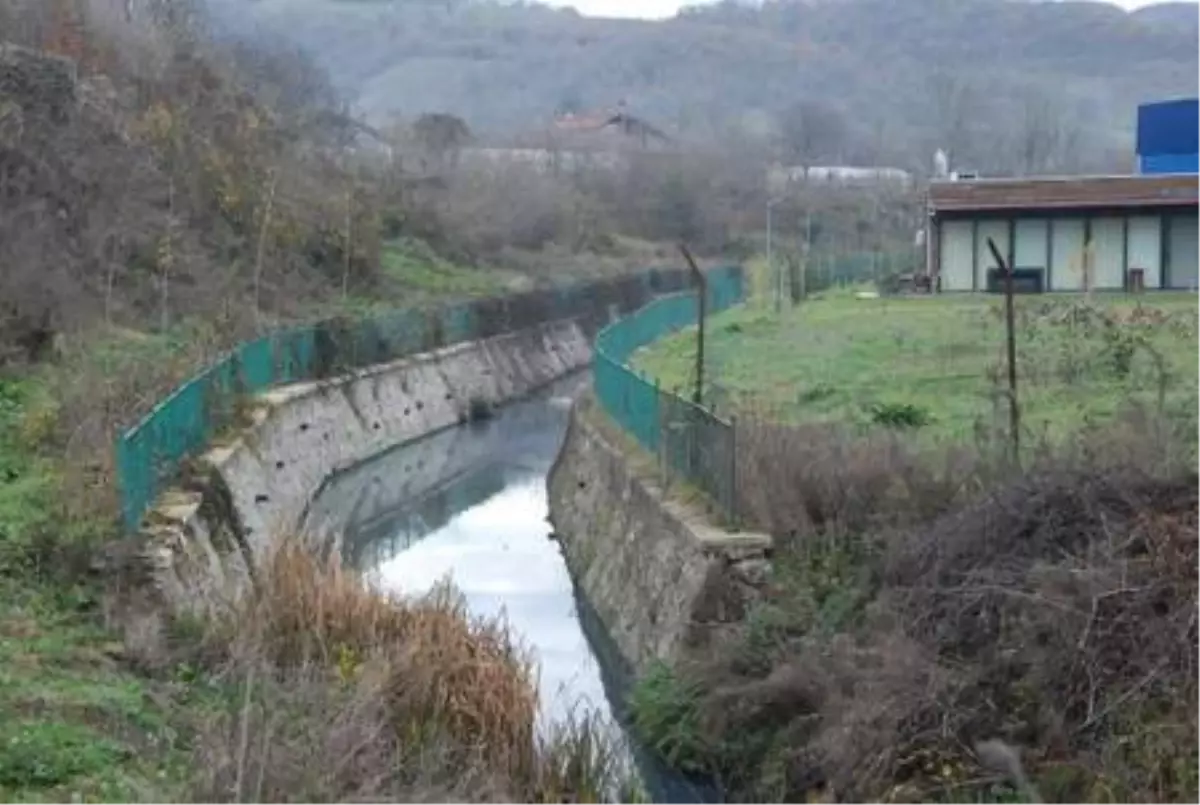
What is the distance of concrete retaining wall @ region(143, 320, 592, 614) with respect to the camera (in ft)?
65.4

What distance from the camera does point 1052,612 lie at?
13.7m

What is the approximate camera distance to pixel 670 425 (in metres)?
23.1

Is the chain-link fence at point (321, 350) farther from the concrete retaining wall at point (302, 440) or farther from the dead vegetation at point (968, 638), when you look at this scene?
the dead vegetation at point (968, 638)

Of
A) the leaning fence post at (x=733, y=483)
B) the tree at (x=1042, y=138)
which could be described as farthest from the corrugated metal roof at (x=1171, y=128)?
the tree at (x=1042, y=138)

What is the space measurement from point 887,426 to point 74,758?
12.7 metres

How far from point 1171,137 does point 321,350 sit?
30.6 meters

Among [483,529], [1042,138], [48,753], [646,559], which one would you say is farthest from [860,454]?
[1042,138]

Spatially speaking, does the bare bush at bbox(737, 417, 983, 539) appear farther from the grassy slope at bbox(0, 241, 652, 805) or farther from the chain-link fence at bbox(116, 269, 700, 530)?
the chain-link fence at bbox(116, 269, 700, 530)

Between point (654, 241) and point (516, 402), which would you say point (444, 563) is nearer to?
point (516, 402)

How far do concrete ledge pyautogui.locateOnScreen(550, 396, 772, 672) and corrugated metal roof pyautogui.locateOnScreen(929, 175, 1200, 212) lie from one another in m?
19.1

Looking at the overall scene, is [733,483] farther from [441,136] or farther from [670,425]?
[441,136]

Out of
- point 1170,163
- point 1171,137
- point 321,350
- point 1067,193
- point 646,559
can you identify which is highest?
point 1171,137

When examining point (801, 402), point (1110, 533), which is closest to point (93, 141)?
point (801, 402)

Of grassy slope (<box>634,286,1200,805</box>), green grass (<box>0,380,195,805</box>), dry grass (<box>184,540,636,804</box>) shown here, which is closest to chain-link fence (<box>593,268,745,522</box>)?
grassy slope (<box>634,286,1200,805</box>)
